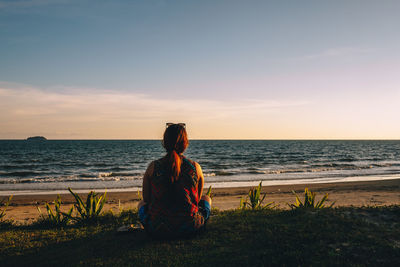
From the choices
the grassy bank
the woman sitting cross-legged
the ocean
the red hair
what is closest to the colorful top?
the woman sitting cross-legged

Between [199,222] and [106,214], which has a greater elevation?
[199,222]

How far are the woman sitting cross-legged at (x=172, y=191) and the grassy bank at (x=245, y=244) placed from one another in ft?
0.87

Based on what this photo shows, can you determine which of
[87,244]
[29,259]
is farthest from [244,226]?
[29,259]

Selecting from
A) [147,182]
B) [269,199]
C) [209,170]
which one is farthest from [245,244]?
[209,170]

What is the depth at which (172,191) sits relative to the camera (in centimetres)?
357

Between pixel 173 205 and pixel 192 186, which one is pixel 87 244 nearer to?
pixel 173 205

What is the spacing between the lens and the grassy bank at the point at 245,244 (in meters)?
3.25

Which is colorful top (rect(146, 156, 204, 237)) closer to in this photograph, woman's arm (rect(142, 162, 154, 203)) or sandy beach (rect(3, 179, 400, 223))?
woman's arm (rect(142, 162, 154, 203))

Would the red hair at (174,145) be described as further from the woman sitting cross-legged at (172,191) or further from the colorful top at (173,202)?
the colorful top at (173,202)

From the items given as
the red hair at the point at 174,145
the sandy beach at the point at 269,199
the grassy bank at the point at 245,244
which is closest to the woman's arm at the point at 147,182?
the red hair at the point at 174,145

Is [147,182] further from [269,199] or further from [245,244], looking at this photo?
[269,199]

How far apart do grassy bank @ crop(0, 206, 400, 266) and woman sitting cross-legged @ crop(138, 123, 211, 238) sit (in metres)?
0.26

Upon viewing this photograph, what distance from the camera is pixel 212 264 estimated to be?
3223 mm

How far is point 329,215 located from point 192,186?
2.47 metres
